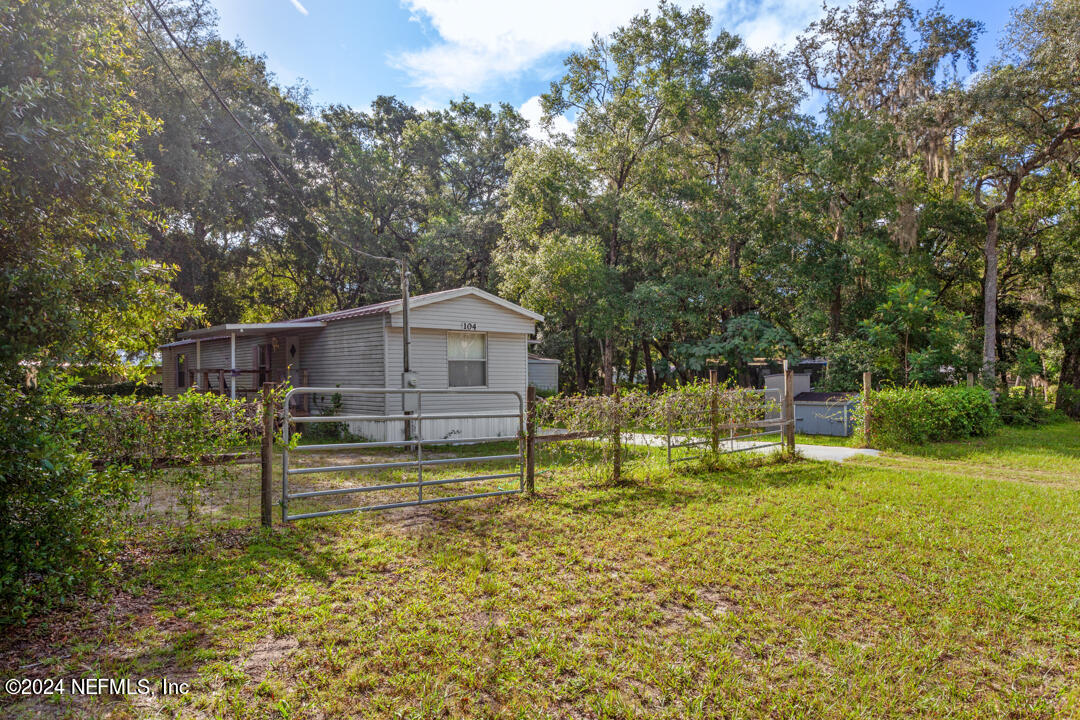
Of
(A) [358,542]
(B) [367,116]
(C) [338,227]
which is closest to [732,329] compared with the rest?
(A) [358,542]

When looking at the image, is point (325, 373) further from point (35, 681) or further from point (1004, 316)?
point (1004, 316)

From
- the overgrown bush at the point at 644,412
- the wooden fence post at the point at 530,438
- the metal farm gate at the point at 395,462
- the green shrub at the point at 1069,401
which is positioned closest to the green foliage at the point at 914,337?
the overgrown bush at the point at 644,412

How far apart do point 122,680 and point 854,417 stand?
1201 centimetres

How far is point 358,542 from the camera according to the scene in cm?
471

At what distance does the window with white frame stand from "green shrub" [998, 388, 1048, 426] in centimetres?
1392

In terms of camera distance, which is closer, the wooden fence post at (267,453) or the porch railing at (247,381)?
the wooden fence post at (267,453)

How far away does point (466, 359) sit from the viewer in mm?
12625

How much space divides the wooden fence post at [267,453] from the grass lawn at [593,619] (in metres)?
0.19

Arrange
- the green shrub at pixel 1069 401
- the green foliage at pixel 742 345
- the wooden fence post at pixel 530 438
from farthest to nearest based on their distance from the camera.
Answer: the green shrub at pixel 1069 401 → the green foliage at pixel 742 345 → the wooden fence post at pixel 530 438

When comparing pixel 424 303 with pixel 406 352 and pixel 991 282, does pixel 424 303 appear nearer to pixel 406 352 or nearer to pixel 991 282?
pixel 406 352

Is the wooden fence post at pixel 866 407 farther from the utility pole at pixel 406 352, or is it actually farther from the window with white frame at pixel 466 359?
the utility pole at pixel 406 352

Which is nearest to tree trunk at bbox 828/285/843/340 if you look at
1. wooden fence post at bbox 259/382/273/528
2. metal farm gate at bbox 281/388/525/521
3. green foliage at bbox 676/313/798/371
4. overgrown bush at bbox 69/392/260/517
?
green foliage at bbox 676/313/798/371

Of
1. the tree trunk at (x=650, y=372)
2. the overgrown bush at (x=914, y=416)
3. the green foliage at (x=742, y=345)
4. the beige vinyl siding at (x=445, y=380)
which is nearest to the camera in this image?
the overgrown bush at (x=914, y=416)

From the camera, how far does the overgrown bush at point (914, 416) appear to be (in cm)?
1049
